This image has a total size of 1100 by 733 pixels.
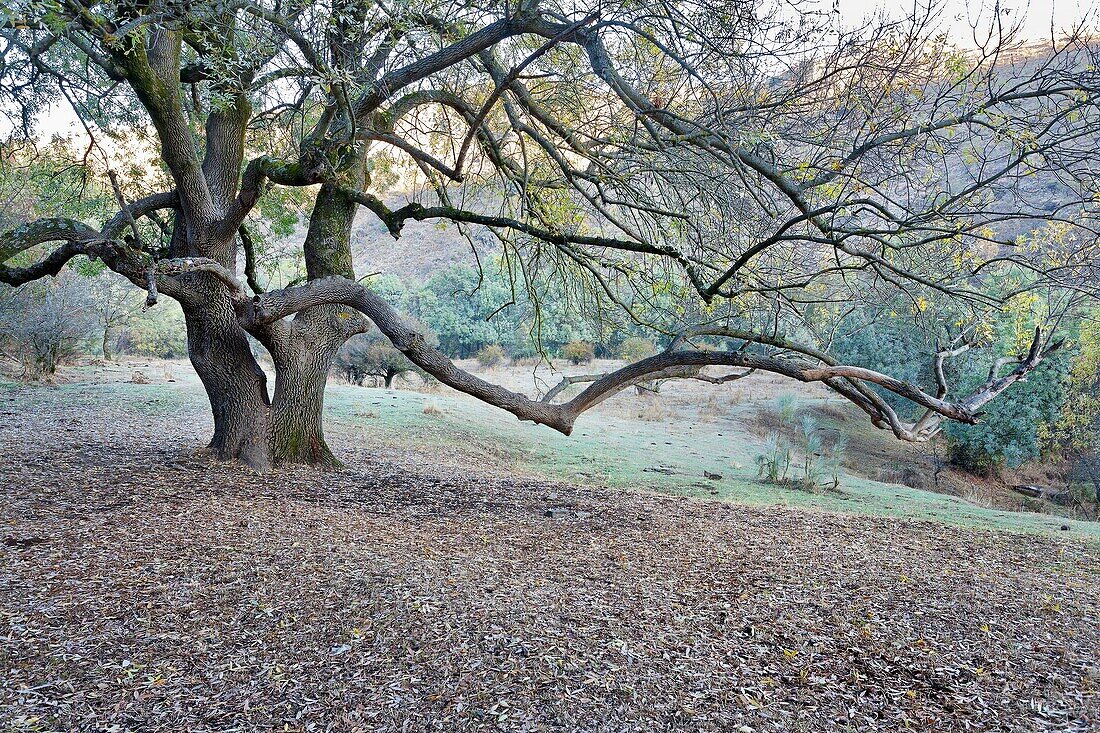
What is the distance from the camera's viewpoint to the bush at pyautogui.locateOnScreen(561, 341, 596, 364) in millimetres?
30031

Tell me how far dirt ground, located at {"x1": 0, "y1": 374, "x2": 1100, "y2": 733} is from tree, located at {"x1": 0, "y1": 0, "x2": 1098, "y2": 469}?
4.18 feet

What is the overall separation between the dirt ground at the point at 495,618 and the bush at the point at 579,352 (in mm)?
23287

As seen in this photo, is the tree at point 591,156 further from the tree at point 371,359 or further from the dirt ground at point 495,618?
the tree at point 371,359

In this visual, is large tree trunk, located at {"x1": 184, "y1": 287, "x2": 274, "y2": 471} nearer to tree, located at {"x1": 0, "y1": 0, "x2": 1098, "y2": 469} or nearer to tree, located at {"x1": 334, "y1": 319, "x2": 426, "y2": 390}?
tree, located at {"x1": 0, "y1": 0, "x2": 1098, "y2": 469}

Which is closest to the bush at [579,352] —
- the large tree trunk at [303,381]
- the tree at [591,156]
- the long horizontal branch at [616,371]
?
the tree at [591,156]

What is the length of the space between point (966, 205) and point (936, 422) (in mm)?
2099

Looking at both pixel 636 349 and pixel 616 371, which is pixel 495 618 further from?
pixel 636 349

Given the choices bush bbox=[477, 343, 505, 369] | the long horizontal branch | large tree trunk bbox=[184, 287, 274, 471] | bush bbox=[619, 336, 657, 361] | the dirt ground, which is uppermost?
bush bbox=[619, 336, 657, 361]

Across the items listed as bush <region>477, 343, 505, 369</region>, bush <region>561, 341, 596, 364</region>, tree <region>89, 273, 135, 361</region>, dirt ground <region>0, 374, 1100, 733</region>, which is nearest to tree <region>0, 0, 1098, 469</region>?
dirt ground <region>0, 374, 1100, 733</region>

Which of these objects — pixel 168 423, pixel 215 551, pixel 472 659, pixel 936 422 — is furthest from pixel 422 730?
pixel 168 423

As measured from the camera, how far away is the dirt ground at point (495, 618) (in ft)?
9.89

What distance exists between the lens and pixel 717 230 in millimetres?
6957

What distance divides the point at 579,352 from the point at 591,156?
22.9 metres

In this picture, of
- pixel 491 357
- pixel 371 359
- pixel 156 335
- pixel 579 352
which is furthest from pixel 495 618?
pixel 156 335
